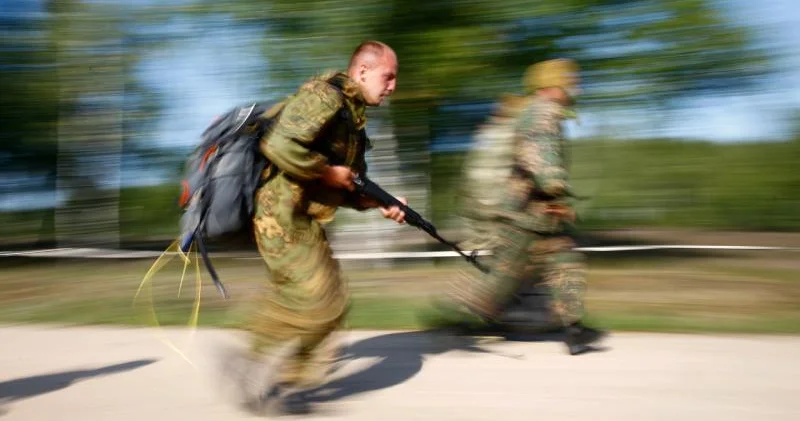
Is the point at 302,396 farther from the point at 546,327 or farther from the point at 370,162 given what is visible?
the point at 370,162

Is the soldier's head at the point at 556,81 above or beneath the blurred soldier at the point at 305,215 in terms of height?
above

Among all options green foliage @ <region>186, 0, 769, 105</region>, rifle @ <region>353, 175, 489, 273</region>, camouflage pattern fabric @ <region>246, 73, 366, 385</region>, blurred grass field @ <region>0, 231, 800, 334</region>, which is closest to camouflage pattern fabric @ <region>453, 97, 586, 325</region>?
rifle @ <region>353, 175, 489, 273</region>

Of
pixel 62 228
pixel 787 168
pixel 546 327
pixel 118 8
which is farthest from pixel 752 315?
pixel 62 228

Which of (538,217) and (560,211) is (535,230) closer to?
(538,217)

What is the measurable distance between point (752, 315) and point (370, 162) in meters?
5.82

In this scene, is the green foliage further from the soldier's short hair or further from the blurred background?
the soldier's short hair

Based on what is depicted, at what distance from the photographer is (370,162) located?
1172 centimetres

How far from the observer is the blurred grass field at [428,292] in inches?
273

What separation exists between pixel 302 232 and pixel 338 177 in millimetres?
291

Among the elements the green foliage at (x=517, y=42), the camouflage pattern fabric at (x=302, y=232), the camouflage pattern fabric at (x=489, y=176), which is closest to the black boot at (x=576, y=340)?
the camouflage pattern fabric at (x=489, y=176)

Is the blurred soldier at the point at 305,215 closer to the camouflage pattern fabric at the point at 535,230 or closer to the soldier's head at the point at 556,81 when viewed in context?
the camouflage pattern fabric at the point at 535,230

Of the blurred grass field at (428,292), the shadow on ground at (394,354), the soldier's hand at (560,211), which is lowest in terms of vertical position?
the blurred grass field at (428,292)

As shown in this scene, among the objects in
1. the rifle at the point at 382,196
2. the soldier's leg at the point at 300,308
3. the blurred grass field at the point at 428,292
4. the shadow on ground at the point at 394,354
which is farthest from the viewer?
the blurred grass field at the point at 428,292

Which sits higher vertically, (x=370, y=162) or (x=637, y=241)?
(x=370, y=162)
